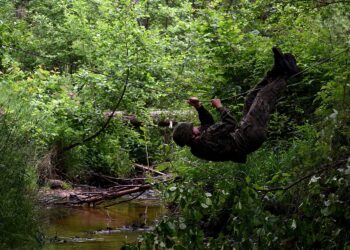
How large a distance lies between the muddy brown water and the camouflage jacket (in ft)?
8.58

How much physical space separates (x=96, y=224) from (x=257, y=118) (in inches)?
194

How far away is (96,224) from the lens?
35.4 feet

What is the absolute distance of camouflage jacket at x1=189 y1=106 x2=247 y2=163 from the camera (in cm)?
683

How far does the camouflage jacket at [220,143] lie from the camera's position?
6.83 metres

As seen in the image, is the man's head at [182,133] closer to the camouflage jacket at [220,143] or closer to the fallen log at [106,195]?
the camouflage jacket at [220,143]

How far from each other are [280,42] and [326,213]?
24.0 ft

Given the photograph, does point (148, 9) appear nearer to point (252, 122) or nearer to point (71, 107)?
point (71, 107)

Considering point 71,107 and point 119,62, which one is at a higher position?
point 119,62

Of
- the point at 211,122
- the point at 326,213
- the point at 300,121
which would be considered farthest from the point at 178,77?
the point at 326,213

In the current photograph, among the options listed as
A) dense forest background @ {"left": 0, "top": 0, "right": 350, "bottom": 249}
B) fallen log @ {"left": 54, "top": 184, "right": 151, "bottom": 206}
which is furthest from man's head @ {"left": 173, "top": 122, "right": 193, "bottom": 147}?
fallen log @ {"left": 54, "top": 184, "right": 151, "bottom": 206}

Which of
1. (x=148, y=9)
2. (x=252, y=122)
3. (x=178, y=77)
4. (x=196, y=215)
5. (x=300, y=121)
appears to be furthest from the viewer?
(x=148, y=9)

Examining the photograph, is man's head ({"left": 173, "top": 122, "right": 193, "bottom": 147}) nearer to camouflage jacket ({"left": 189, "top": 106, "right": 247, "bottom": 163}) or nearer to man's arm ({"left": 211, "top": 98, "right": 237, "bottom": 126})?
camouflage jacket ({"left": 189, "top": 106, "right": 247, "bottom": 163})

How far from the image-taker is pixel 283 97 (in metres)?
10.4

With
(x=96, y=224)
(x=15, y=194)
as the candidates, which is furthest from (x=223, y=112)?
(x=96, y=224)
